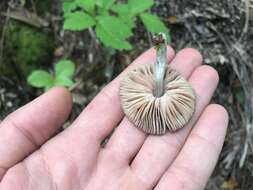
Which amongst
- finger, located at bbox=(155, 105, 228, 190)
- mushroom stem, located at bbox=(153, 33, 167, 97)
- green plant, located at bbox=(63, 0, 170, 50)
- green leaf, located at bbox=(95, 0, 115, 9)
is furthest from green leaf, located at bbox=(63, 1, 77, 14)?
finger, located at bbox=(155, 105, 228, 190)

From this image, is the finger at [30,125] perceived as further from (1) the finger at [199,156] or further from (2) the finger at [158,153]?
(1) the finger at [199,156]

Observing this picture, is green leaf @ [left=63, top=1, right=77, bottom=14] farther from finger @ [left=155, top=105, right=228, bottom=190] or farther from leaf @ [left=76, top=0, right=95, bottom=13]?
finger @ [left=155, top=105, right=228, bottom=190]

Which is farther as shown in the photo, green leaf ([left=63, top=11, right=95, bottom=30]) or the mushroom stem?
green leaf ([left=63, top=11, right=95, bottom=30])

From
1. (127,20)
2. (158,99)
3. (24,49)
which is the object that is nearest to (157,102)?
(158,99)

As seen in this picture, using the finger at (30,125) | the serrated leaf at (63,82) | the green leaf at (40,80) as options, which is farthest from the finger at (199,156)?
the green leaf at (40,80)

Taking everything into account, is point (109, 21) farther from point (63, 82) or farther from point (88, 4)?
point (63, 82)

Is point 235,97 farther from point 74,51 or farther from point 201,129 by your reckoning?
point 74,51

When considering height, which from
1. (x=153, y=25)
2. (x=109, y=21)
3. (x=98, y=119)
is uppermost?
(x=109, y=21)
